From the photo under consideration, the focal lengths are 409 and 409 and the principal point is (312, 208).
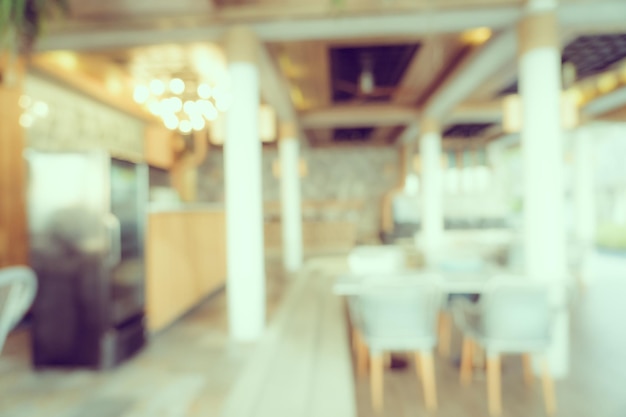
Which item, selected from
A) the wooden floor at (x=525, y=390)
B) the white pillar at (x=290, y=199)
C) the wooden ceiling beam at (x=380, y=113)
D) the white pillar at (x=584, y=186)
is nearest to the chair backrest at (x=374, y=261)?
the wooden floor at (x=525, y=390)

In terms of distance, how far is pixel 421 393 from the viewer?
324 cm

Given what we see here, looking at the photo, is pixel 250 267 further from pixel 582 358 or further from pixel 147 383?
pixel 582 358

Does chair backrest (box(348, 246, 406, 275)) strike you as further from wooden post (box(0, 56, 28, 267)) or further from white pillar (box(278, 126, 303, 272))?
white pillar (box(278, 126, 303, 272))

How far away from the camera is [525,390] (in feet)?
10.9

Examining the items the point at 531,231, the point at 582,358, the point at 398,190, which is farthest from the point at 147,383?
the point at 398,190

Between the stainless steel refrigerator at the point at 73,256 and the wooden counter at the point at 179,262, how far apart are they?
683 mm

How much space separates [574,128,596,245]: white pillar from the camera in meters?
10.3

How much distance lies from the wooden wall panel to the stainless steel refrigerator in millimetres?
2057

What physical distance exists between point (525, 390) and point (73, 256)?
3768 mm

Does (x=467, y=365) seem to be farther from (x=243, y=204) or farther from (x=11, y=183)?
(x=11, y=183)

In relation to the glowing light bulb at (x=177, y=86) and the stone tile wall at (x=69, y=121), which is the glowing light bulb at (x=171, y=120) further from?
the stone tile wall at (x=69, y=121)

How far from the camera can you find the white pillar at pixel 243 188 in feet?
13.3

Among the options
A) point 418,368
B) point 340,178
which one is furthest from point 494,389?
point 340,178

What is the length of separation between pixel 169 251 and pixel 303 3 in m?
2.86
